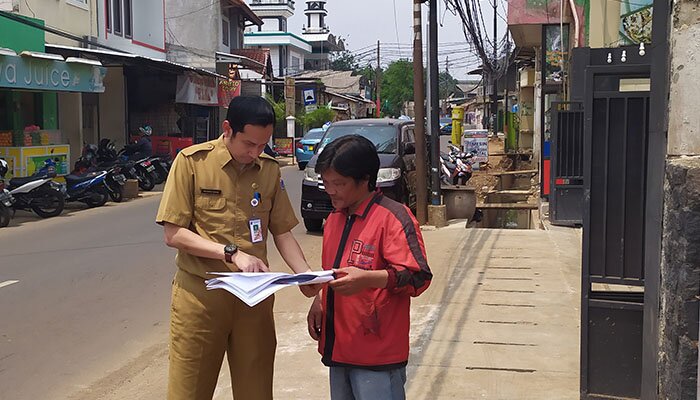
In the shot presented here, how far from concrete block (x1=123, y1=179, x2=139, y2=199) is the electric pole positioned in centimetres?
744

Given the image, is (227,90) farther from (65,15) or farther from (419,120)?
(419,120)

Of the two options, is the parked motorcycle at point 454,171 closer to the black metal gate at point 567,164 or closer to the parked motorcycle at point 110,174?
the black metal gate at point 567,164

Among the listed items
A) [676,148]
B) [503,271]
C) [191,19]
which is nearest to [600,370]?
[676,148]

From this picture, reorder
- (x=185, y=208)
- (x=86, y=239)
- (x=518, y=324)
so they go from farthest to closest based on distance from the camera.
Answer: (x=86, y=239)
(x=518, y=324)
(x=185, y=208)

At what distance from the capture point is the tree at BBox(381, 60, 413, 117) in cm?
8506

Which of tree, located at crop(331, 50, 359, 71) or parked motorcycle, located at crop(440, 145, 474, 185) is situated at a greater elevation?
tree, located at crop(331, 50, 359, 71)

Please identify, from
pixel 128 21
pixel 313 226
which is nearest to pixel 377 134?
pixel 313 226

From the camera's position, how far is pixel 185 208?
3152 millimetres

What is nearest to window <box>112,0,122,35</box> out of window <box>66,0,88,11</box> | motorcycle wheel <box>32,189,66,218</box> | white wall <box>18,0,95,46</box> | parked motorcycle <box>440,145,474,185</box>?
white wall <box>18,0,95,46</box>

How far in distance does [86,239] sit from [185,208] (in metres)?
8.12

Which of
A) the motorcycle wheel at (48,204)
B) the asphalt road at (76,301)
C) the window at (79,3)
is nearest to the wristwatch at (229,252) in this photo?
the asphalt road at (76,301)

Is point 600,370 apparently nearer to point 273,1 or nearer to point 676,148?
point 676,148

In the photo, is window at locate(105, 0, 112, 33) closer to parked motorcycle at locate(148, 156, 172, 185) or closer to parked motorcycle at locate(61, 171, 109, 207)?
parked motorcycle at locate(148, 156, 172, 185)

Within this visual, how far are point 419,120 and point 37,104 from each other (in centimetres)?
1011
